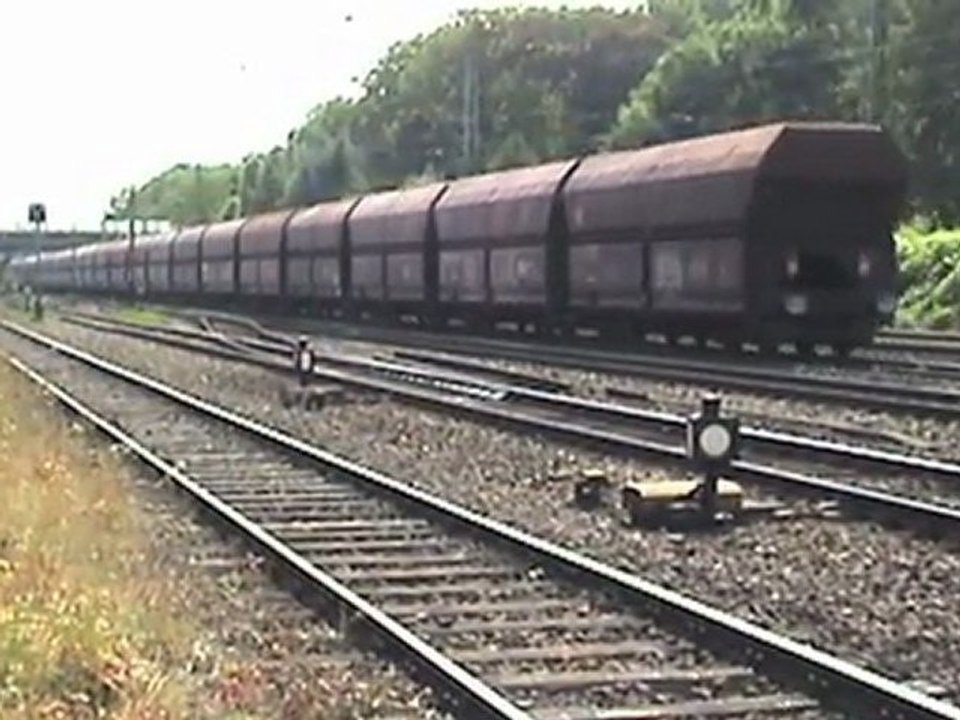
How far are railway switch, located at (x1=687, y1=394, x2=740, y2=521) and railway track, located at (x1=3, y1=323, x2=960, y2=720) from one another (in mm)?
1454

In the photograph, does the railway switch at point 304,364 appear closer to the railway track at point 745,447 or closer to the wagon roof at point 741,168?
the railway track at point 745,447

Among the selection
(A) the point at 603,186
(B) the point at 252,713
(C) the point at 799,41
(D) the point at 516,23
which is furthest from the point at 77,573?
(D) the point at 516,23

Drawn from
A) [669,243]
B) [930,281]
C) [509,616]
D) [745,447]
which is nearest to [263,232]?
[930,281]

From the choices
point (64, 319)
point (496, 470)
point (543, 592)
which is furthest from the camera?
point (64, 319)

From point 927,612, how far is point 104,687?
4.05m

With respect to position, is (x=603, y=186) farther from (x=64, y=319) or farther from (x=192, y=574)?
(x=64, y=319)

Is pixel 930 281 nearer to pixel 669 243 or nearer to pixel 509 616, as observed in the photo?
pixel 669 243

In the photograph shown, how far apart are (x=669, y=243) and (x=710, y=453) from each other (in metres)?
16.4

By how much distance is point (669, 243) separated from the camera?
97.5ft

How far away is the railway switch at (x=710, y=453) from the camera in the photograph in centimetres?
1334

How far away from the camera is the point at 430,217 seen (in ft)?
141

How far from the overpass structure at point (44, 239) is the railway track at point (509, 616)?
159 metres

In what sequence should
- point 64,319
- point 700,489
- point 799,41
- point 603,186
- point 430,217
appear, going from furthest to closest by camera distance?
point 799,41 → point 64,319 → point 430,217 → point 603,186 → point 700,489

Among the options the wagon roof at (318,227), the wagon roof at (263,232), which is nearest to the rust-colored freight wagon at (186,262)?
the wagon roof at (263,232)
